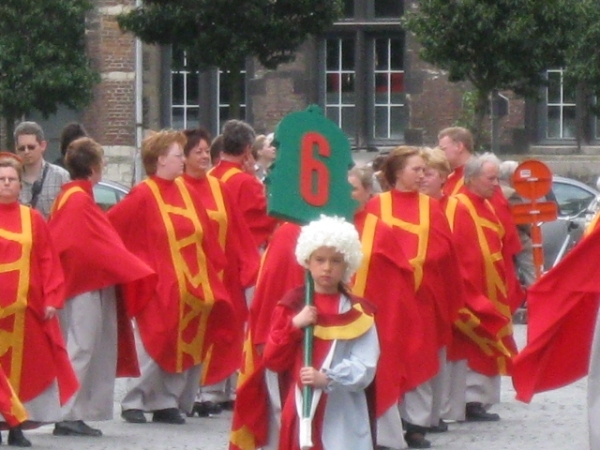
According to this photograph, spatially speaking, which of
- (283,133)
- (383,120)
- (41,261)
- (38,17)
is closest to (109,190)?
(38,17)

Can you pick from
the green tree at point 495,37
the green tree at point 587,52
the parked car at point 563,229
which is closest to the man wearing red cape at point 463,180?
the parked car at point 563,229

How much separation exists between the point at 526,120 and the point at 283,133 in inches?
948

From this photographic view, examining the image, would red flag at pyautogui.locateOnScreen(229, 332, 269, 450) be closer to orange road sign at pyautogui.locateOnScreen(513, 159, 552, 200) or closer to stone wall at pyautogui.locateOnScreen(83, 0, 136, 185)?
orange road sign at pyautogui.locateOnScreen(513, 159, 552, 200)

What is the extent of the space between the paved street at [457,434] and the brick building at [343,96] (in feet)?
61.4

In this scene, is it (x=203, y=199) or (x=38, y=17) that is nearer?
(x=203, y=199)

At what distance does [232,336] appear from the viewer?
1178 cm

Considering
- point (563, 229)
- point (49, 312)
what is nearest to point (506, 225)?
point (49, 312)

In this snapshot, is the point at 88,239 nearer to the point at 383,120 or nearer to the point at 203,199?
the point at 203,199

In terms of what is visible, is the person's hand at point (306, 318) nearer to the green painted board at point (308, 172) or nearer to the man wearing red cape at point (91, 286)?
the green painted board at point (308, 172)

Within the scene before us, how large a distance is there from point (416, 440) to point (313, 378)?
3.49 metres

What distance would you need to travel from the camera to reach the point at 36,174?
39.1 feet

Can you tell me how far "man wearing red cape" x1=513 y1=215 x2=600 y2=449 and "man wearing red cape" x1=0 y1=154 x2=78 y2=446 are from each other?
2.60 m

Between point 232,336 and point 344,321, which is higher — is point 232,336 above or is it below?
below

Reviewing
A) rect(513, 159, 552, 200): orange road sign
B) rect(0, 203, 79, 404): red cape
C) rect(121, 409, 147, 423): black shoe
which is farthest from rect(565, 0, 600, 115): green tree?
rect(0, 203, 79, 404): red cape
